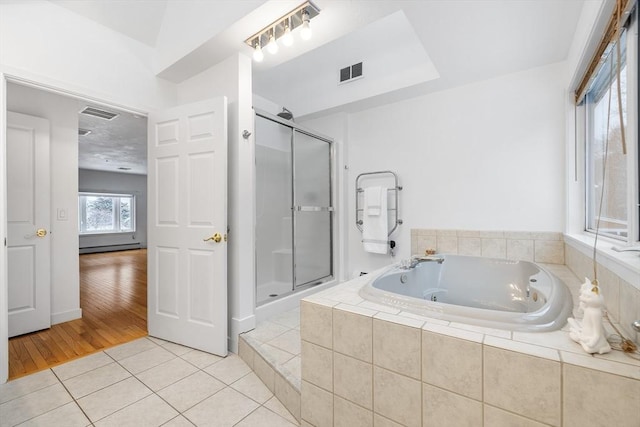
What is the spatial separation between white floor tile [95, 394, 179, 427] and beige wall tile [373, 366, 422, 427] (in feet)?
3.44

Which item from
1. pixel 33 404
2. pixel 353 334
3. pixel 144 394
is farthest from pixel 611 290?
pixel 33 404

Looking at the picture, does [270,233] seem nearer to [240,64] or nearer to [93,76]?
[240,64]

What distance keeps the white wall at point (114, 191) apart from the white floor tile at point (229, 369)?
7.34 metres

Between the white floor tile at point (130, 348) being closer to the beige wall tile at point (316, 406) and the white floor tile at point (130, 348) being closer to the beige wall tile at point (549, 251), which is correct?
the beige wall tile at point (316, 406)

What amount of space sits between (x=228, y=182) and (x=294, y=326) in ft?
3.93

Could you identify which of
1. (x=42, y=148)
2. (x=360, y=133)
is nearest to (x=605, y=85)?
(x=360, y=133)

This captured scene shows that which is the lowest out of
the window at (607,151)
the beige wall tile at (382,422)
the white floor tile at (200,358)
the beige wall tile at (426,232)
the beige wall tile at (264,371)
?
the white floor tile at (200,358)

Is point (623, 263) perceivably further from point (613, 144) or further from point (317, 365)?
point (317, 365)

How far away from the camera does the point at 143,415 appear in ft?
4.60

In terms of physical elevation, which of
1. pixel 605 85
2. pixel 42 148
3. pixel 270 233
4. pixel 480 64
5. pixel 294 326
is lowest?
pixel 294 326

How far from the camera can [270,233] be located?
2775mm

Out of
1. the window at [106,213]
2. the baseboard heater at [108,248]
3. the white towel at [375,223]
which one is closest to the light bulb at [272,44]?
the white towel at [375,223]

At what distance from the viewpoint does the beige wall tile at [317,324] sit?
47.3 inches

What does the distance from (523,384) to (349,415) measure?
0.66 meters
